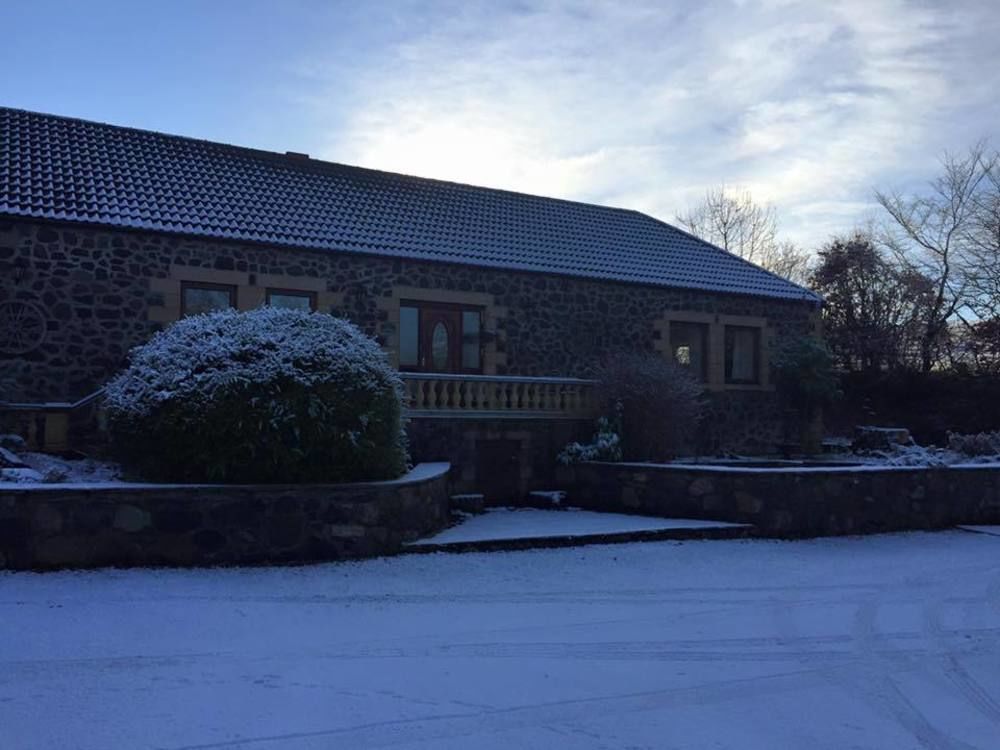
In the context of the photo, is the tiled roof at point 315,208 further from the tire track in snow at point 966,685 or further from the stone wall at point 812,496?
the tire track in snow at point 966,685

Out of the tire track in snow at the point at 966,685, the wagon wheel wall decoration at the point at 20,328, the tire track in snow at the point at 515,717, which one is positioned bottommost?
the tire track in snow at the point at 966,685

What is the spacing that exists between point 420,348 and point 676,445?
5483mm

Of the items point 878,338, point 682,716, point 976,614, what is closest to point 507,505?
point 976,614

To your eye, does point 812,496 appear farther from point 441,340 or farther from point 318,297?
point 318,297

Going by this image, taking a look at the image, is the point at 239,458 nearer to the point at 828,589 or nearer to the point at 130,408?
the point at 130,408

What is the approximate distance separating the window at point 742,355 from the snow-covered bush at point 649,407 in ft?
20.4

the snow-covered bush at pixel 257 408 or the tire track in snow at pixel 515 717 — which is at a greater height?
the snow-covered bush at pixel 257 408

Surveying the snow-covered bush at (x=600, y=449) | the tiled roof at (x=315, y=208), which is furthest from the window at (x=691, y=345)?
the snow-covered bush at (x=600, y=449)

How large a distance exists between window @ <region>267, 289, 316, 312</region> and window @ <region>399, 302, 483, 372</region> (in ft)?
5.91

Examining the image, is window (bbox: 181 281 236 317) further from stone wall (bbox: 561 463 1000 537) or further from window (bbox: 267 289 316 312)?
stone wall (bbox: 561 463 1000 537)

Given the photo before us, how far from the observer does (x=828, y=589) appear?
8008 mm

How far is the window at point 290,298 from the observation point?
15781 millimetres

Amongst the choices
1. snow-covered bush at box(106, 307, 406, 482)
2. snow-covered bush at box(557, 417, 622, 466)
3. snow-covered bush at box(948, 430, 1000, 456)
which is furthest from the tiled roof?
snow-covered bush at box(948, 430, 1000, 456)

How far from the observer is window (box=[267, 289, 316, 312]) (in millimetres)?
15781
